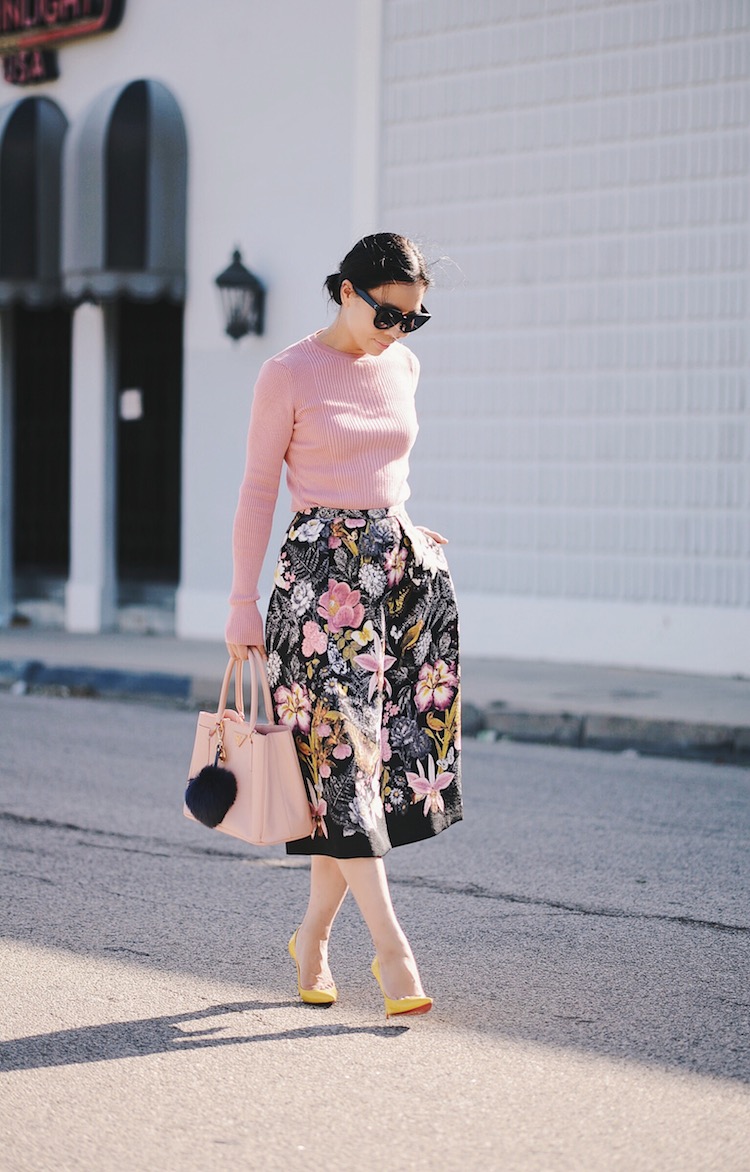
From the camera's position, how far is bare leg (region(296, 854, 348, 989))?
4035 millimetres

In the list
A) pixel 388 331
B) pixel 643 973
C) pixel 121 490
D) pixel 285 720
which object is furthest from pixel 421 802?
pixel 121 490

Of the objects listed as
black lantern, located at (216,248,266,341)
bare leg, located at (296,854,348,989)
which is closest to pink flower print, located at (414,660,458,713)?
bare leg, located at (296,854,348,989)

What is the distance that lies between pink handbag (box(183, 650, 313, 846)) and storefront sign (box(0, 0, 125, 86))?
1156cm

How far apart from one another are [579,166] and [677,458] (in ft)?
7.37

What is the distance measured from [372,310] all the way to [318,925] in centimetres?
151

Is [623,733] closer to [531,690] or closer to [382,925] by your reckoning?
[531,690]

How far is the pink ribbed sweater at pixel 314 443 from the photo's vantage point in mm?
3854

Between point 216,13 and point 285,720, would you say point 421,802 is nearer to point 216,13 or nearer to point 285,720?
point 285,720

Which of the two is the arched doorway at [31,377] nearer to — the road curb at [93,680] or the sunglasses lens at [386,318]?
the road curb at [93,680]

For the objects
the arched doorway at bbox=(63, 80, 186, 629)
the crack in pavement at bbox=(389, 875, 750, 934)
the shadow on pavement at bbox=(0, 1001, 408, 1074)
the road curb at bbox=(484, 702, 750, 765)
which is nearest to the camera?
the shadow on pavement at bbox=(0, 1001, 408, 1074)

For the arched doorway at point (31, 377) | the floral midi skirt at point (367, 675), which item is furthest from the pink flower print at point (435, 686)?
the arched doorway at point (31, 377)

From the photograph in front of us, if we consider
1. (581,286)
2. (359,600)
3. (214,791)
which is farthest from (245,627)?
(581,286)

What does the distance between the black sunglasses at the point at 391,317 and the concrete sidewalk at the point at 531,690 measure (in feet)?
17.6

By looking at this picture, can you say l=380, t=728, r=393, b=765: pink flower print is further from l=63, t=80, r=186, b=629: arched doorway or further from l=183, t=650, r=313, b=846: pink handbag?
l=63, t=80, r=186, b=629: arched doorway
